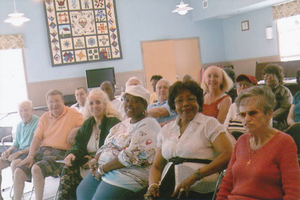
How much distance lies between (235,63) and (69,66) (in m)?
5.00

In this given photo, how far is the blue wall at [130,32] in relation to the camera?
7.78 metres

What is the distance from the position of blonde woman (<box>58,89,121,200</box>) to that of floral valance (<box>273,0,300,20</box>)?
20.9ft

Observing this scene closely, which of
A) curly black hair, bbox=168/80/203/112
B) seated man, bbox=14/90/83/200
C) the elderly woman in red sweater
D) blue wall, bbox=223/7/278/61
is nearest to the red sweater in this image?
the elderly woman in red sweater

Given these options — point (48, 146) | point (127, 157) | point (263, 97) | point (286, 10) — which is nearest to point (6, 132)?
point (48, 146)

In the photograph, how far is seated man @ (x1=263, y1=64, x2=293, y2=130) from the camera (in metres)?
3.38

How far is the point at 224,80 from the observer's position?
300cm

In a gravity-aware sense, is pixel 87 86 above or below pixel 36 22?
below

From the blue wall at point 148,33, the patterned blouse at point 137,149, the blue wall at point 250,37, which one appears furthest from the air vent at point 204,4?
the patterned blouse at point 137,149

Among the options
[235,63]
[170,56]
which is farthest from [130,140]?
[235,63]

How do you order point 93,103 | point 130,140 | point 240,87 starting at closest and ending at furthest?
point 130,140 < point 93,103 < point 240,87

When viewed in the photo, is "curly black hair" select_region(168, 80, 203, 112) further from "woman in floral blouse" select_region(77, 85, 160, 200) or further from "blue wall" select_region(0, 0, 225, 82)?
"blue wall" select_region(0, 0, 225, 82)

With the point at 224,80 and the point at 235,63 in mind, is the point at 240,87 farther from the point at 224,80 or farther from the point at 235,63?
the point at 235,63

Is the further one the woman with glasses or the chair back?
the chair back

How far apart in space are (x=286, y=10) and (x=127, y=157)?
700 centimetres
